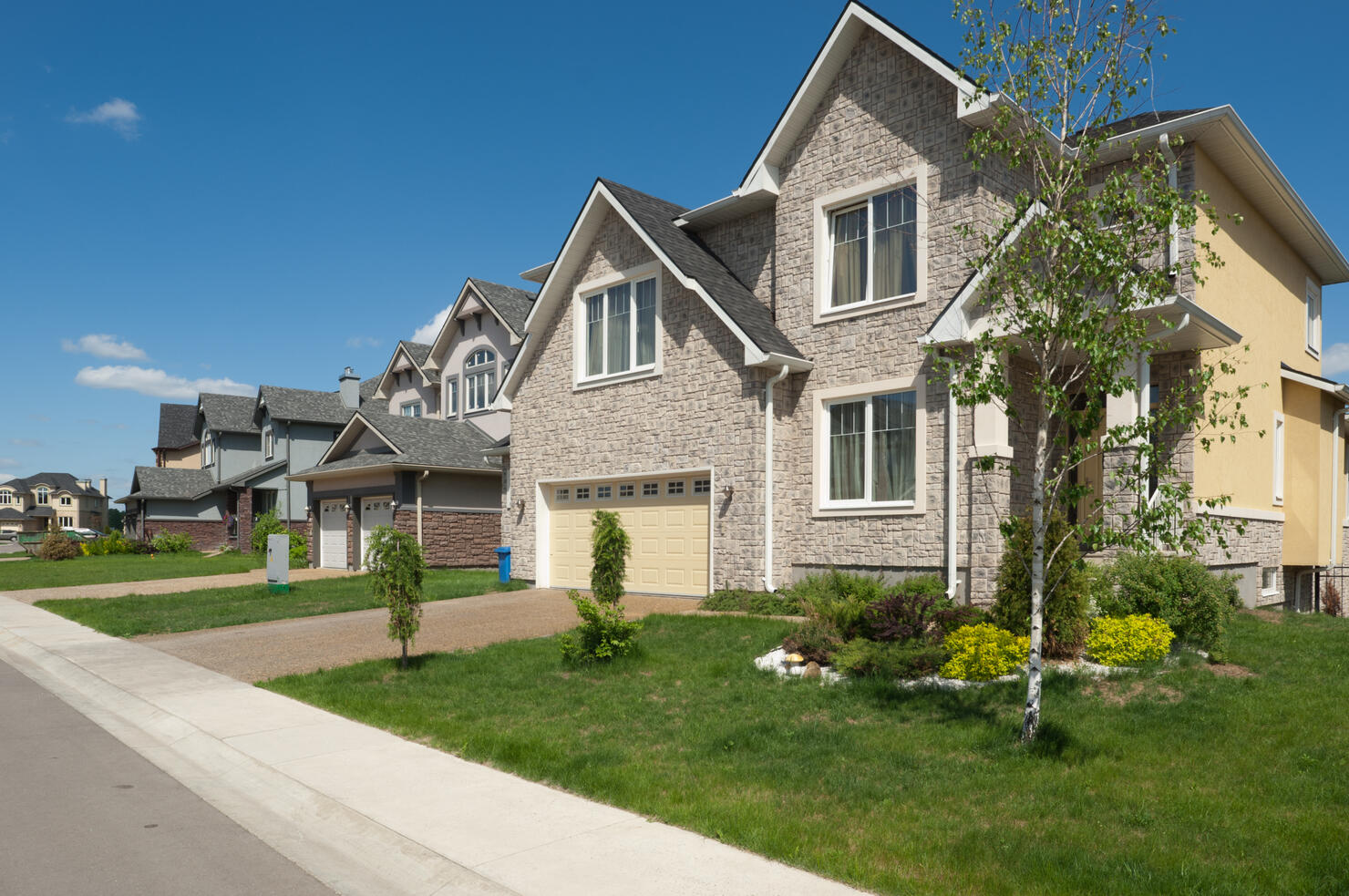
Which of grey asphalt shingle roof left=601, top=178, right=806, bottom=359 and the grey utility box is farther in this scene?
the grey utility box

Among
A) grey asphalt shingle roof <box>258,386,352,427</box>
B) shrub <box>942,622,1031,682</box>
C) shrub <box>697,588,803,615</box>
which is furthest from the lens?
grey asphalt shingle roof <box>258,386,352,427</box>

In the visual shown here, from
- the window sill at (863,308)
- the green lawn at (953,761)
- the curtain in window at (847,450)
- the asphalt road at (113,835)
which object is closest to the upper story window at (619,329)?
the window sill at (863,308)

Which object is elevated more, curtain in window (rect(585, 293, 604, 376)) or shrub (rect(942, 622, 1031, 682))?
curtain in window (rect(585, 293, 604, 376))

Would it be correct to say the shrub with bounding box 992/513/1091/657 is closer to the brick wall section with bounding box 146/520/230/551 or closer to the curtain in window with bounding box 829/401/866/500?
the curtain in window with bounding box 829/401/866/500

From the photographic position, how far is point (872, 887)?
197 inches

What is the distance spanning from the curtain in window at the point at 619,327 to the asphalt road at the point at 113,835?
1259 cm

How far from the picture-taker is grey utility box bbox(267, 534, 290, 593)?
22.3 meters

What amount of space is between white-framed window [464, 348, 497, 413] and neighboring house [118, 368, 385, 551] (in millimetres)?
11877

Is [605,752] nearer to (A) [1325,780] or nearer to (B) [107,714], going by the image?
(A) [1325,780]

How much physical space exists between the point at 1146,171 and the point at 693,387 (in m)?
11.2

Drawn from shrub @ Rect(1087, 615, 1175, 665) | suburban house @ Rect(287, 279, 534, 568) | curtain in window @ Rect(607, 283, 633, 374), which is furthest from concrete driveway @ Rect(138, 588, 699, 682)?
suburban house @ Rect(287, 279, 534, 568)

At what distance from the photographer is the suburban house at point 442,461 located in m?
28.1

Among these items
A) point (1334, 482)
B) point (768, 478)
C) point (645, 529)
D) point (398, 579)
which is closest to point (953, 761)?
point (398, 579)

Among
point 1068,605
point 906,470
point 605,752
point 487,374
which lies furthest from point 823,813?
point 487,374
